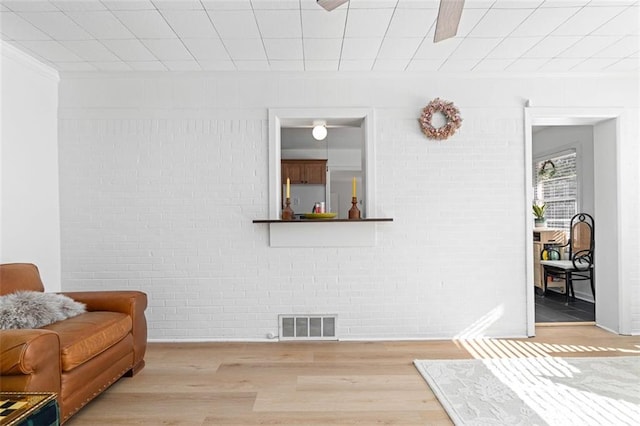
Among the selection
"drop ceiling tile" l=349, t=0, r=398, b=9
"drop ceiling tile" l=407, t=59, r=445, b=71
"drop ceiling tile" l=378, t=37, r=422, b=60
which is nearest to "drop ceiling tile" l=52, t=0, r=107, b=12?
"drop ceiling tile" l=349, t=0, r=398, b=9

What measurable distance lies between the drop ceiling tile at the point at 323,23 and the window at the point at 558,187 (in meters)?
4.53

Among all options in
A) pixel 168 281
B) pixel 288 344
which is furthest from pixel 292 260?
pixel 168 281

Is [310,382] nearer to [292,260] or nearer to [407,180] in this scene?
[292,260]

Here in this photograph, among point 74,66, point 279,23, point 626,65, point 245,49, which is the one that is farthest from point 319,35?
point 626,65

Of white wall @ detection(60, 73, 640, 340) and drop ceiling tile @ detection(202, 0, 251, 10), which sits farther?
white wall @ detection(60, 73, 640, 340)

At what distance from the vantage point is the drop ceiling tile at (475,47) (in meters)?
3.19

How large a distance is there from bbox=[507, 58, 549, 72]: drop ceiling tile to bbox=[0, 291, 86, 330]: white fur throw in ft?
13.1

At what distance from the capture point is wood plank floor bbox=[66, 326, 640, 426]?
238cm

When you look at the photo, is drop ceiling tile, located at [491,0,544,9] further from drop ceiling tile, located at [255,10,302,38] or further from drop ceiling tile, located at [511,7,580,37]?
drop ceiling tile, located at [255,10,302,38]

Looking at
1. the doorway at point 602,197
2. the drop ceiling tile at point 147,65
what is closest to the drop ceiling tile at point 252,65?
the drop ceiling tile at point 147,65

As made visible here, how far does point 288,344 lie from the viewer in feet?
12.3

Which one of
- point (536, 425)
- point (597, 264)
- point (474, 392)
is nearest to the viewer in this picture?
point (536, 425)

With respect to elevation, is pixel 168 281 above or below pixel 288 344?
above

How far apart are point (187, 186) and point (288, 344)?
173cm
